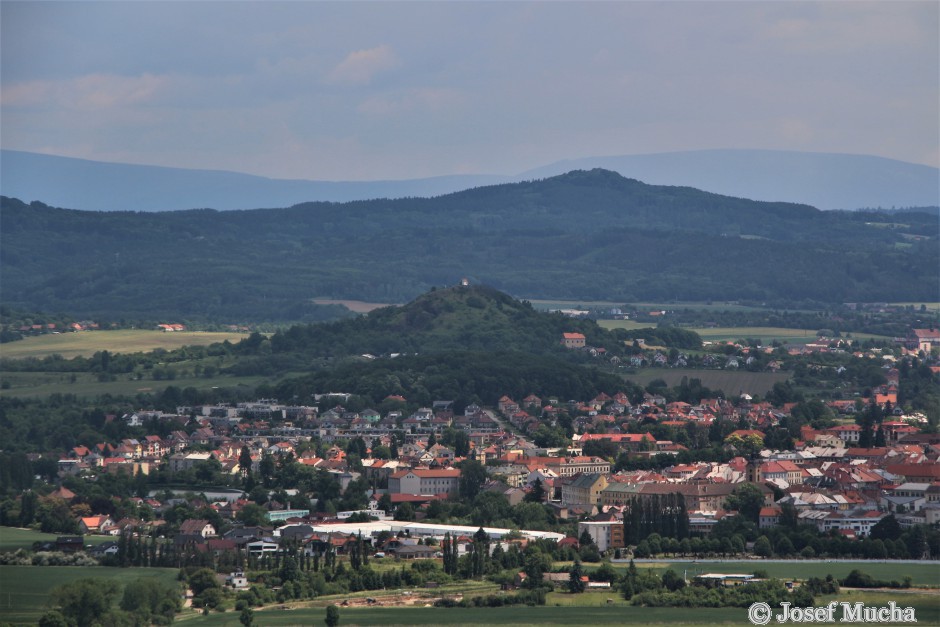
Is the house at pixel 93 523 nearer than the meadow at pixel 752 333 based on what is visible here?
Yes

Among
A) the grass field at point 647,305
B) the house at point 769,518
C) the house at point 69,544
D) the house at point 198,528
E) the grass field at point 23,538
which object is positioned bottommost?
the grass field at point 23,538

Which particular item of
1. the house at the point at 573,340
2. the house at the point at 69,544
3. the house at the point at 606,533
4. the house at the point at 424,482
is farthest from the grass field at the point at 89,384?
the house at the point at 606,533

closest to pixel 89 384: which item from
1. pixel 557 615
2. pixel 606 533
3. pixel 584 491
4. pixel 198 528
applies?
pixel 584 491

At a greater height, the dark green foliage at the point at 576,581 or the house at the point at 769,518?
the house at the point at 769,518

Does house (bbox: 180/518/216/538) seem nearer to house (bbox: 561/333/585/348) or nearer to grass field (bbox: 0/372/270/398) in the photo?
grass field (bbox: 0/372/270/398)

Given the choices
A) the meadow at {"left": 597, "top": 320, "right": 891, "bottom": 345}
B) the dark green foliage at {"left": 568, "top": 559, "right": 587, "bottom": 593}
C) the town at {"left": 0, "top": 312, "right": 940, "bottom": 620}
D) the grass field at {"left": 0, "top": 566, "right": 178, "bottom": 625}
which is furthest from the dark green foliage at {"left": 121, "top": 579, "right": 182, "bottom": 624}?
the meadow at {"left": 597, "top": 320, "right": 891, "bottom": 345}

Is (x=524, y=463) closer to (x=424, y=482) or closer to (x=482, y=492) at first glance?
(x=424, y=482)

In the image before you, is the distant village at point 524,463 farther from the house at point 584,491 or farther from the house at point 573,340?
the house at point 573,340
